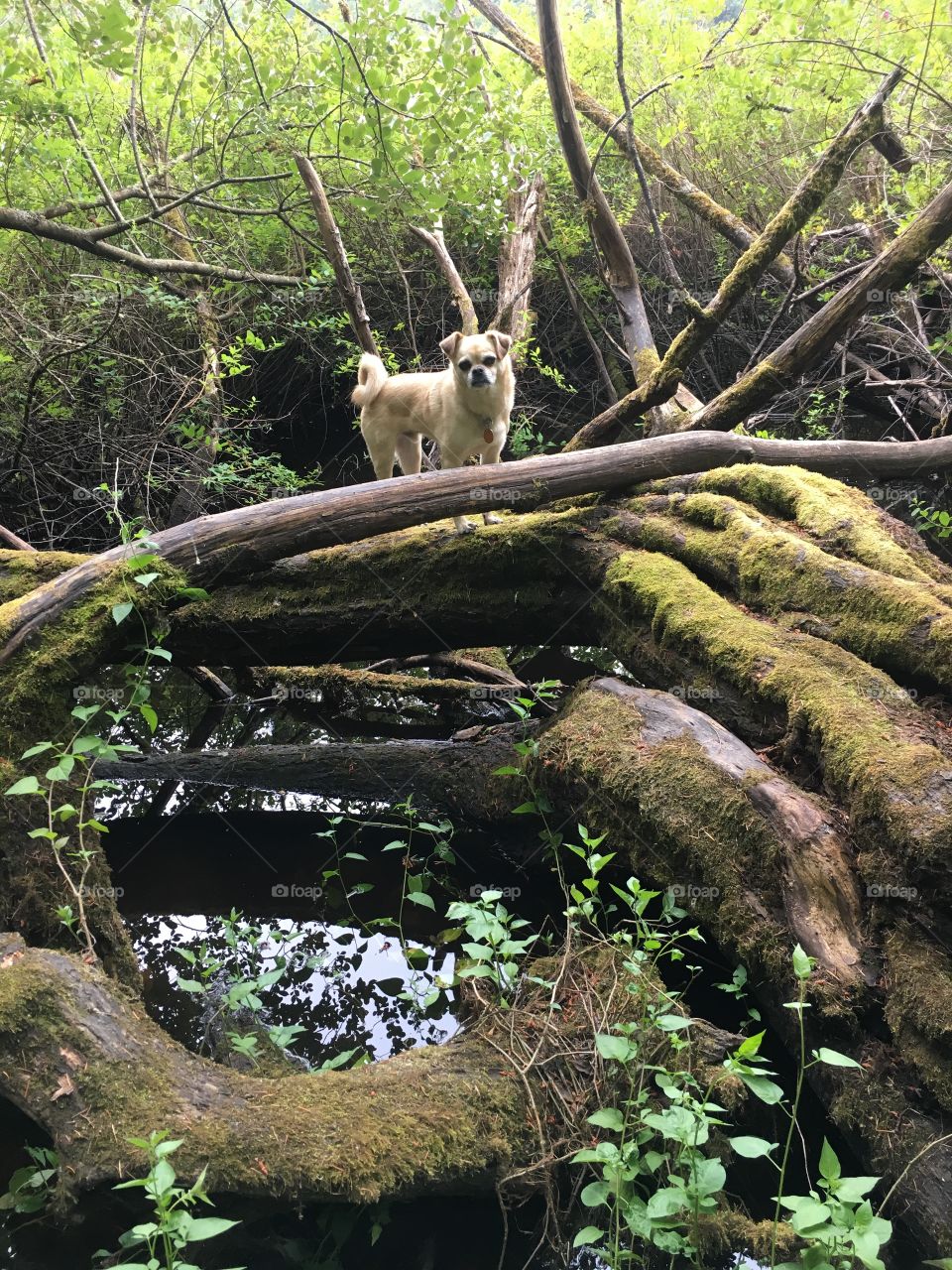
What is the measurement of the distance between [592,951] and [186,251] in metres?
7.59

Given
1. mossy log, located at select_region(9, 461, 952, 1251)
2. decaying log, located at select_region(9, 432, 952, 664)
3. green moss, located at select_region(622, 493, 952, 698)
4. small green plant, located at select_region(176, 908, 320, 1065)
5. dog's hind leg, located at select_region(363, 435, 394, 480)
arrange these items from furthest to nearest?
dog's hind leg, located at select_region(363, 435, 394, 480), decaying log, located at select_region(9, 432, 952, 664), green moss, located at select_region(622, 493, 952, 698), small green plant, located at select_region(176, 908, 320, 1065), mossy log, located at select_region(9, 461, 952, 1251)

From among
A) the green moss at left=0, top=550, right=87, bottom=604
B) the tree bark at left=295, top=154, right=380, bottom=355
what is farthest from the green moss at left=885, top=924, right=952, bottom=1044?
the tree bark at left=295, top=154, right=380, bottom=355

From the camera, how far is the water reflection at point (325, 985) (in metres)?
3.41

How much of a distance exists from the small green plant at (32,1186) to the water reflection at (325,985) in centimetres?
84

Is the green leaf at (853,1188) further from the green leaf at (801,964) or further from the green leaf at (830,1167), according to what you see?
the green leaf at (801,964)

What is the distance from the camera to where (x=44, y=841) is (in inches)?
133

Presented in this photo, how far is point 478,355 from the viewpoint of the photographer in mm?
5086

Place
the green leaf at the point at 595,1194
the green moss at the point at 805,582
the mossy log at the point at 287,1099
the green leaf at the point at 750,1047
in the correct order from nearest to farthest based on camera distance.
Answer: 1. the green leaf at the point at 750,1047
2. the green leaf at the point at 595,1194
3. the mossy log at the point at 287,1099
4. the green moss at the point at 805,582

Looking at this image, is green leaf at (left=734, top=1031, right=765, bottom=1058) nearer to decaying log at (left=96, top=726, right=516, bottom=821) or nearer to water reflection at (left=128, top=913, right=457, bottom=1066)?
water reflection at (left=128, top=913, right=457, bottom=1066)

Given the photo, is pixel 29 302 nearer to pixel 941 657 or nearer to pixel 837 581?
pixel 837 581

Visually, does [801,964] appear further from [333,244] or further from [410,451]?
[333,244]

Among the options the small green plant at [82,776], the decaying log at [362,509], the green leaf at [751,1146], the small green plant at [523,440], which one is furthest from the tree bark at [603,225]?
the green leaf at [751,1146]

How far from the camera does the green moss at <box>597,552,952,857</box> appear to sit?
2.62 meters

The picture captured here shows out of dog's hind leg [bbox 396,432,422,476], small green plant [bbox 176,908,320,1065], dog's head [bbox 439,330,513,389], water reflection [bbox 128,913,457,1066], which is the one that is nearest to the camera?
small green plant [bbox 176,908,320,1065]
